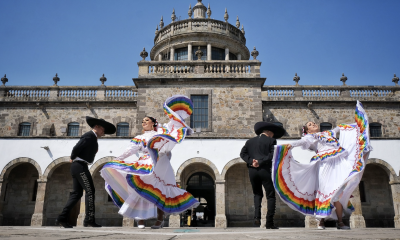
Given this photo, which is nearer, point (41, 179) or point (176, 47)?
point (41, 179)

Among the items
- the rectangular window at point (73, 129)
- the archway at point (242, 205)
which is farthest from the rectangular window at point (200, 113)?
the rectangular window at point (73, 129)

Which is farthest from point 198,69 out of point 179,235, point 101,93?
point 179,235

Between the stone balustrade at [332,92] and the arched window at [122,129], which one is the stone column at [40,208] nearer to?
the arched window at [122,129]

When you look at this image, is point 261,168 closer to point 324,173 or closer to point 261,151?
point 261,151

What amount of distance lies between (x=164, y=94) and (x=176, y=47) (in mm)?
10779

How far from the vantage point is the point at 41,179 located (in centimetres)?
1548

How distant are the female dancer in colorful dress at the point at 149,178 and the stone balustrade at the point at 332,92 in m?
14.8

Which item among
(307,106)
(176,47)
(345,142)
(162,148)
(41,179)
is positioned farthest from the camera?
(176,47)

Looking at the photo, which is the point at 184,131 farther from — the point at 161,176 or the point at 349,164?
the point at 349,164

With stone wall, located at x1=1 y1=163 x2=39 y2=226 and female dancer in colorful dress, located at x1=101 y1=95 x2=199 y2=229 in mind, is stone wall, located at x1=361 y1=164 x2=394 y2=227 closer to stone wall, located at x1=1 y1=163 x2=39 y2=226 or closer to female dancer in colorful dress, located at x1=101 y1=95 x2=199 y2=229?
female dancer in colorful dress, located at x1=101 y1=95 x2=199 y2=229

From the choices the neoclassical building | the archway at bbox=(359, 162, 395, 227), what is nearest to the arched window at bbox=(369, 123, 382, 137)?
the neoclassical building

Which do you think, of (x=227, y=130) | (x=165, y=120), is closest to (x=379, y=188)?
(x=227, y=130)

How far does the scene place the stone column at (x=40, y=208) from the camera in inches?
580

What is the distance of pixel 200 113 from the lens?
18.8m
